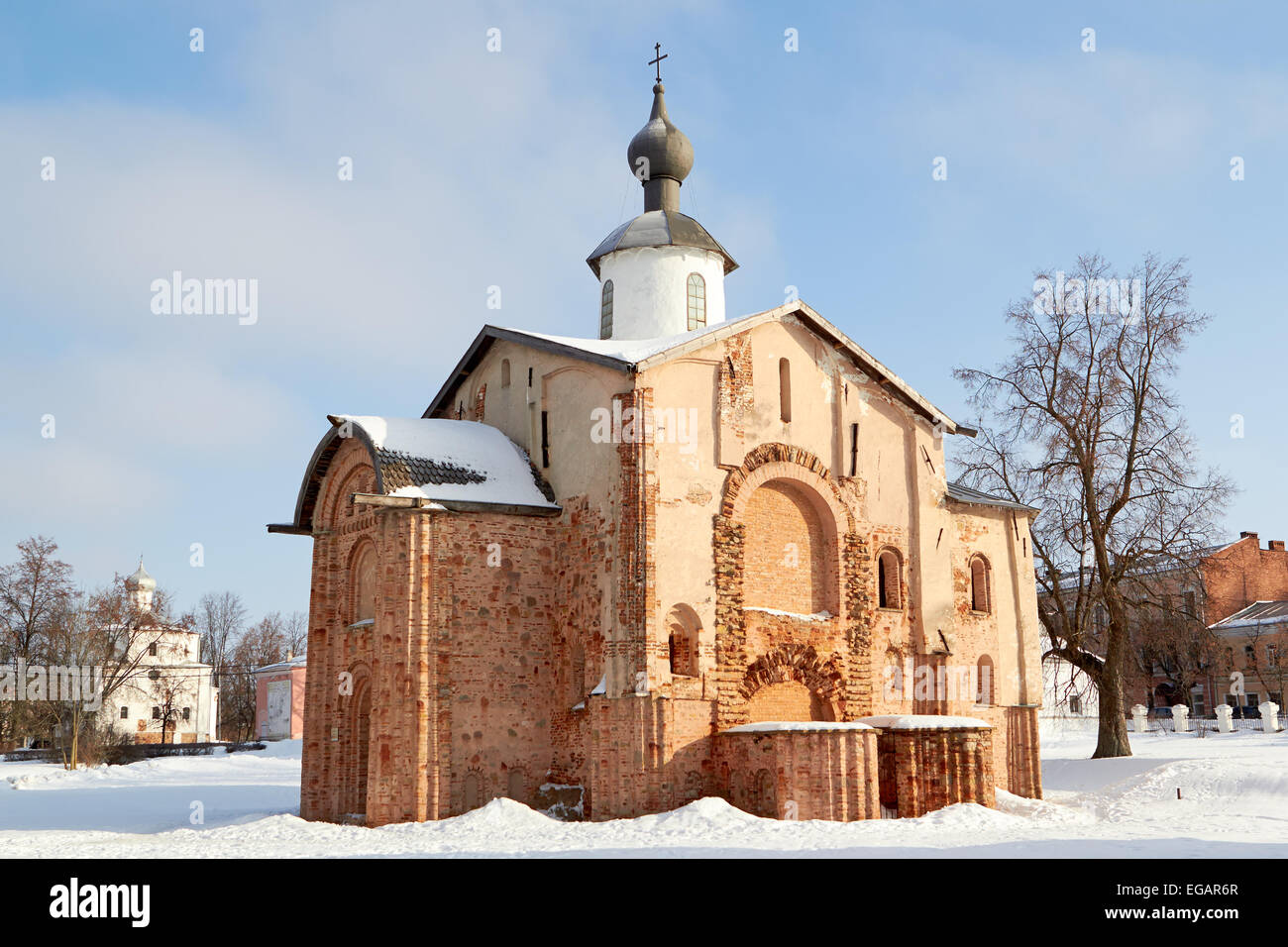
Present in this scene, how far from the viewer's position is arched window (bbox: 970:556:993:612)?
73.8 ft

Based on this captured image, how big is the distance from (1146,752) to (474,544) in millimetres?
17381

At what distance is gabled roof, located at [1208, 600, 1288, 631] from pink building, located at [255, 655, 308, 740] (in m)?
40.6

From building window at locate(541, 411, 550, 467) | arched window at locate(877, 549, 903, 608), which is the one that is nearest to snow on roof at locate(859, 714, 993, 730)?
arched window at locate(877, 549, 903, 608)

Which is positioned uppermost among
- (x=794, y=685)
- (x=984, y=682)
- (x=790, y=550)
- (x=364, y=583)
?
(x=790, y=550)

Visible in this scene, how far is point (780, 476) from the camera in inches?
747

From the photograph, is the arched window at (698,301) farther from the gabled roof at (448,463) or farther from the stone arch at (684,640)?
the stone arch at (684,640)

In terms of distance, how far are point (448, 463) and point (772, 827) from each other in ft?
24.6

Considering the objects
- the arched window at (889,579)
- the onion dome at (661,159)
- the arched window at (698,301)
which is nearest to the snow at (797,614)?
the arched window at (889,579)

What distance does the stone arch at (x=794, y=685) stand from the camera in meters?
18.1

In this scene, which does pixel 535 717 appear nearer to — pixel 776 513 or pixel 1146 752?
pixel 776 513

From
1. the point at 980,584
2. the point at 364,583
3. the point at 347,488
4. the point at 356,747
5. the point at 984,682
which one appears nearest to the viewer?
the point at 356,747

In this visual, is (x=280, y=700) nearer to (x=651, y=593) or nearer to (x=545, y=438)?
(x=545, y=438)

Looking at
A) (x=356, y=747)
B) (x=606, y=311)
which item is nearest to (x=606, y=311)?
(x=606, y=311)

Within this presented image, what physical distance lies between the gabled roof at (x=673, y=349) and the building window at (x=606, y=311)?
11.6ft
